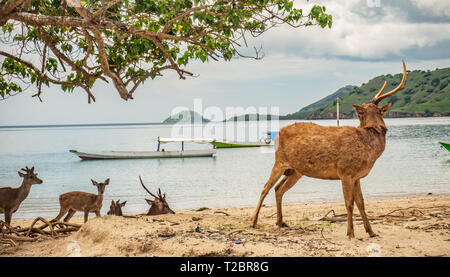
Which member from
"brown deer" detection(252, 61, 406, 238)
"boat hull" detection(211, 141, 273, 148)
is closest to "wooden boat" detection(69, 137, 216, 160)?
"boat hull" detection(211, 141, 273, 148)

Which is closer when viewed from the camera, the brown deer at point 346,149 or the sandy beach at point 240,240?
the sandy beach at point 240,240

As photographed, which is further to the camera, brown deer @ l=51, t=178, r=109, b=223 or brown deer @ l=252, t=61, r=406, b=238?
brown deer @ l=51, t=178, r=109, b=223

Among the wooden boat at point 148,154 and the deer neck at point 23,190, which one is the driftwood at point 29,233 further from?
the wooden boat at point 148,154

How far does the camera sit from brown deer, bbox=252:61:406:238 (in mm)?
5242

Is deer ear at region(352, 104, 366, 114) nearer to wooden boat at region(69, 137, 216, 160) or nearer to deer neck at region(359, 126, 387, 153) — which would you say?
deer neck at region(359, 126, 387, 153)

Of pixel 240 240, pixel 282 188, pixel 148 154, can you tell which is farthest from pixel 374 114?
pixel 148 154

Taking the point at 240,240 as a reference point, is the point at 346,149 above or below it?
above

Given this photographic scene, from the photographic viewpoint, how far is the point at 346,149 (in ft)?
17.3

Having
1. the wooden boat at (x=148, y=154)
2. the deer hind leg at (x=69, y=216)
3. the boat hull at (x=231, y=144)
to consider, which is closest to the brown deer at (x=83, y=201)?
the deer hind leg at (x=69, y=216)

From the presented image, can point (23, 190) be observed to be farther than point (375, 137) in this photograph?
Yes

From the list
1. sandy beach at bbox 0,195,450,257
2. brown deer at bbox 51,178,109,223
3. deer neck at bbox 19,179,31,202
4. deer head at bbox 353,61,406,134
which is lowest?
sandy beach at bbox 0,195,450,257

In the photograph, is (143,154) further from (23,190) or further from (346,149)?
(346,149)

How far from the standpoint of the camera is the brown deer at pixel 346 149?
17.2ft

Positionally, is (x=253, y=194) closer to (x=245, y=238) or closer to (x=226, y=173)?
(x=226, y=173)
